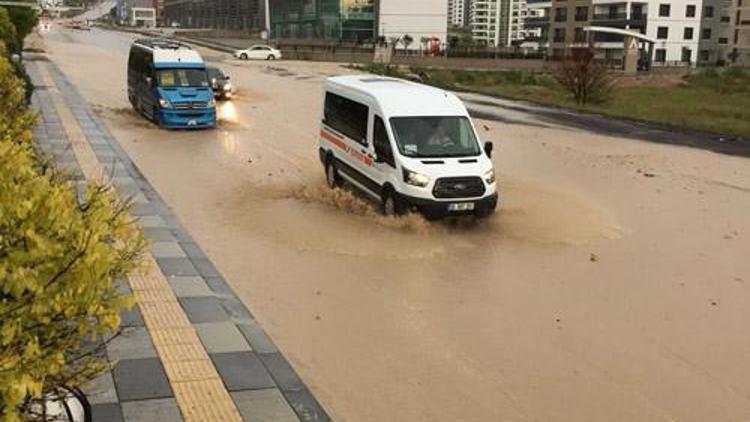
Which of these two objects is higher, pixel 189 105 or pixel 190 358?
pixel 189 105

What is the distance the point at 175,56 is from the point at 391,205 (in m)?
13.5

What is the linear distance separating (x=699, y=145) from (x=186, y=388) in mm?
21655

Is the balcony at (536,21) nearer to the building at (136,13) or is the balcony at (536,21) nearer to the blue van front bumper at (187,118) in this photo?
the blue van front bumper at (187,118)

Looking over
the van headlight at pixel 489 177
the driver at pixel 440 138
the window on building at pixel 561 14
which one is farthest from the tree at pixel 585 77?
the window on building at pixel 561 14

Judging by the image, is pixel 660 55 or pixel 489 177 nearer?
pixel 489 177

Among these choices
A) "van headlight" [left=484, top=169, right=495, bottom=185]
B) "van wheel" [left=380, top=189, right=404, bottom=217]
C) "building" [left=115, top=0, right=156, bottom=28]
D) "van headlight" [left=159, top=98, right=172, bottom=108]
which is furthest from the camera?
"building" [left=115, top=0, right=156, bottom=28]

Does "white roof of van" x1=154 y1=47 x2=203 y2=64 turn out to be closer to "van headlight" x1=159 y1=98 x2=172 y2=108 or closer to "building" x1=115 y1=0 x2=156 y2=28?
"van headlight" x1=159 y1=98 x2=172 y2=108

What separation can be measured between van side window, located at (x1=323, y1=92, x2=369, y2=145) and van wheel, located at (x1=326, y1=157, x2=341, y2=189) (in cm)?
74

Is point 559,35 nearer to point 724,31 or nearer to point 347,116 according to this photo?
point 724,31

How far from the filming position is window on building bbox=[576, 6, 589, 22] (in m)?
93.8

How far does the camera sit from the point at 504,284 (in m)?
10.7

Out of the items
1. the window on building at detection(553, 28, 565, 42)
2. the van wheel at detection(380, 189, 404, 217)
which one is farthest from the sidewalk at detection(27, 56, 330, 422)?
the window on building at detection(553, 28, 565, 42)

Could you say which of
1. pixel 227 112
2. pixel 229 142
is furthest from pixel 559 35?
pixel 229 142

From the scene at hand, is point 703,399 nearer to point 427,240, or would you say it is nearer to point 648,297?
point 648,297
